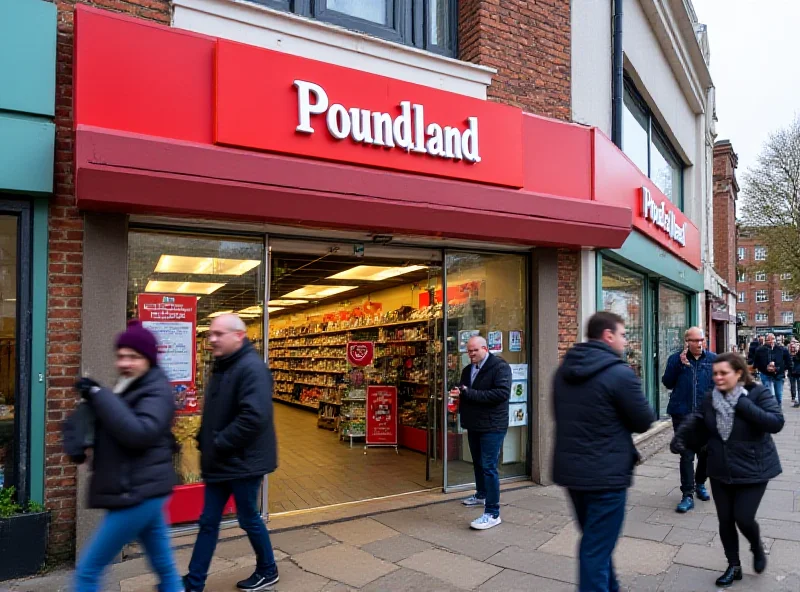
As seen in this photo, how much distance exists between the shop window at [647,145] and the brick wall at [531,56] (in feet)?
8.80

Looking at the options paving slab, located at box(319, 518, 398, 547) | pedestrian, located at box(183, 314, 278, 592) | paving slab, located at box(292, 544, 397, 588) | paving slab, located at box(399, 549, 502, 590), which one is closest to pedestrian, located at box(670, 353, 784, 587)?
paving slab, located at box(399, 549, 502, 590)

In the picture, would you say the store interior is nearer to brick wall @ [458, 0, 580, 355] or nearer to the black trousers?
brick wall @ [458, 0, 580, 355]

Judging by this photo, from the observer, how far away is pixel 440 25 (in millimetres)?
7703

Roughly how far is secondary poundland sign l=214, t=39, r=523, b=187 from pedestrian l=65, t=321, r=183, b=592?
2.49 meters

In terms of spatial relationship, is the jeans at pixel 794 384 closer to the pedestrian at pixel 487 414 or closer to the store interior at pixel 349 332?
the store interior at pixel 349 332

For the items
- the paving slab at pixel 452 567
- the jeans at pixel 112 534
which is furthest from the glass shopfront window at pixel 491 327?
the jeans at pixel 112 534

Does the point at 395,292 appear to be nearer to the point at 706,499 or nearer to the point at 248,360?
the point at 706,499

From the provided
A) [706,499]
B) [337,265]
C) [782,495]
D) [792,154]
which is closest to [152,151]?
[337,265]

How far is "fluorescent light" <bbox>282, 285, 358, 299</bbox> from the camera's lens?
12.1 metres

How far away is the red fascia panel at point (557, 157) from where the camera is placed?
7344mm

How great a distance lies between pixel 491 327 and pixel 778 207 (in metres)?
28.9

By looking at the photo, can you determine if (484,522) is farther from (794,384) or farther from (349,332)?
(794,384)

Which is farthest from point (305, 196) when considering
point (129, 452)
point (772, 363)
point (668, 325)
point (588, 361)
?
point (772, 363)

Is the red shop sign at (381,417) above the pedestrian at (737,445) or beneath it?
beneath
